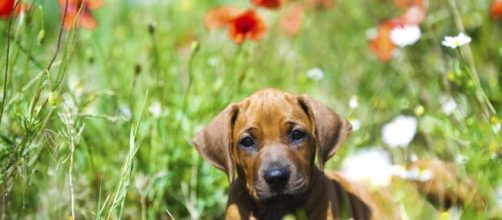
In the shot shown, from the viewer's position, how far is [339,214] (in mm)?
4438

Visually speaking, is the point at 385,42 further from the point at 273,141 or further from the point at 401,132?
the point at 273,141

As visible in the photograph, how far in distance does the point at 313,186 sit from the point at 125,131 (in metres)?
1.38

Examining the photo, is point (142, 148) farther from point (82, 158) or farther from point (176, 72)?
point (176, 72)

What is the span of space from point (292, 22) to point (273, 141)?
2958 mm

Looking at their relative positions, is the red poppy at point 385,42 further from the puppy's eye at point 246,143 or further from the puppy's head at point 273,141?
the puppy's eye at point 246,143

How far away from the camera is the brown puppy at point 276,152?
4.05 metres

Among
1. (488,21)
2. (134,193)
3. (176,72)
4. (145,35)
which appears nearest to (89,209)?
(134,193)

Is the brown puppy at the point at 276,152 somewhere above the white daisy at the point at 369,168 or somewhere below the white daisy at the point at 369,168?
above

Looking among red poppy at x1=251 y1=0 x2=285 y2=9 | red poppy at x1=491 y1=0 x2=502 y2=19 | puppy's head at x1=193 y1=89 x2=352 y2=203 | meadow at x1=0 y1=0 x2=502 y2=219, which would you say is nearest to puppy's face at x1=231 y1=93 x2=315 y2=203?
puppy's head at x1=193 y1=89 x2=352 y2=203

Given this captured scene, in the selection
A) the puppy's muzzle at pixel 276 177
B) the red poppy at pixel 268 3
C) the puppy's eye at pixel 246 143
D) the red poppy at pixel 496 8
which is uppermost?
the red poppy at pixel 268 3

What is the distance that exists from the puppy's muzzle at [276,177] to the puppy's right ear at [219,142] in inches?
10.0

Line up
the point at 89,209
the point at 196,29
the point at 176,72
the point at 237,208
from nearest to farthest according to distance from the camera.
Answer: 1. the point at 237,208
2. the point at 89,209
3. the point at 176,72
4. the point at 196,29

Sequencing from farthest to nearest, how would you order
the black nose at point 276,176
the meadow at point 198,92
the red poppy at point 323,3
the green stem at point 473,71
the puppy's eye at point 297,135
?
the red poppy at point 323,3 → the green stem at point 473,71 → the meadow at point 198,92 → the puppy's eye at point 297,135 → the black nose at point 276,176

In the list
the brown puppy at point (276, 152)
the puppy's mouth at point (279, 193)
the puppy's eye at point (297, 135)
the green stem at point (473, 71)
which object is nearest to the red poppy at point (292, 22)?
the green stem at point (473, 71)
